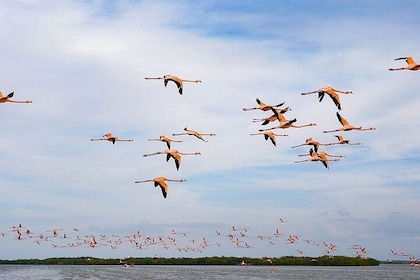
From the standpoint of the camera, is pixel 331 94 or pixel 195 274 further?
pixel 195 274

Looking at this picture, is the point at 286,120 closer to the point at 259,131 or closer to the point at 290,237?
the point at 259,131

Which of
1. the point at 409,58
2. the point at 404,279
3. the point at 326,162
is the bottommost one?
the point at 404,279

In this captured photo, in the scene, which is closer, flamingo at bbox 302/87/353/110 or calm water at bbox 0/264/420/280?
flamingo at bbox 302/87/353/110

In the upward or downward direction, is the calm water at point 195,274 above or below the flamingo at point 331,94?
below

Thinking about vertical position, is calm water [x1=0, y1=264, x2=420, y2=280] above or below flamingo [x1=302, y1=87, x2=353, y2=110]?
below

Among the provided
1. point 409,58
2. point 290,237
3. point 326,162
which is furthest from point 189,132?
point 290,237

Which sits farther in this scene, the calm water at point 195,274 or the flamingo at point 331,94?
the calm water at point 195,274

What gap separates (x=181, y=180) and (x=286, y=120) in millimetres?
7066

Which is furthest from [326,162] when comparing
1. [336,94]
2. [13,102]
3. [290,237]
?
[290,237]

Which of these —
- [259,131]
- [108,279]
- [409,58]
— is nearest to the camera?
[409,58]

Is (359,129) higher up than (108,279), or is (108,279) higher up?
(359,129)

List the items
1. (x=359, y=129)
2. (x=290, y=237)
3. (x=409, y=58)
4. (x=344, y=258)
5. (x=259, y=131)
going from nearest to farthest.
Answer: (x=409, y=58) < (x=359, y=129) < (x=259, y=131) < (x=290, y=237) < (x=344, y=258)

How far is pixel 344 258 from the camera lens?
17462 cm

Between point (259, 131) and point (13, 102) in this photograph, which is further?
point (259, 131)
